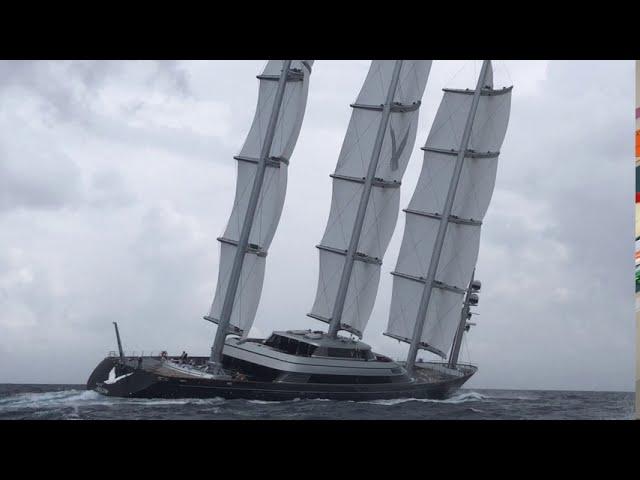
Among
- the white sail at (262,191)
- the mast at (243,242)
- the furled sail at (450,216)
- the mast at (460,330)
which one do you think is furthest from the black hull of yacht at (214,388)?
the mast at (460,330)

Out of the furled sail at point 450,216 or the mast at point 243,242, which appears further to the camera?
the furled sail at point 450,216

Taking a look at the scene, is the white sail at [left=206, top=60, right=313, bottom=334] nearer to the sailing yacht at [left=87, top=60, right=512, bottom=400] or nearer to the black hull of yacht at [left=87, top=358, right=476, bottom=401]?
the sailing yacht at [left=87, top=60, right=512, bottom=400]

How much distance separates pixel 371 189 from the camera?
26.7m

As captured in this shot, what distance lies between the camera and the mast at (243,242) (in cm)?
2269

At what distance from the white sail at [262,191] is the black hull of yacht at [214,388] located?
6.36 feet

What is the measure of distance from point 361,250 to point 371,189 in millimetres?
2061

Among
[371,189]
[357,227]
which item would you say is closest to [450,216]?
[371,189]

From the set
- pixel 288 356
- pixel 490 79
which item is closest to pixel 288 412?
pixel 288 356

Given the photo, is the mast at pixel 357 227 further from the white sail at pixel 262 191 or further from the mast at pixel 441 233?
the mast at pixel 441 233

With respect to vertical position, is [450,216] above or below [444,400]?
above

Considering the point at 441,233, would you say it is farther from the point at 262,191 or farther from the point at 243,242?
the point at 243,242
